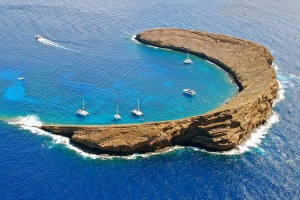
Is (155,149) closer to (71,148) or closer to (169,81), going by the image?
(71,148)

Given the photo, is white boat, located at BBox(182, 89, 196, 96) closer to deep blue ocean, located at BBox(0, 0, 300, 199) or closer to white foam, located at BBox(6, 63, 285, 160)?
deep blue ocean, located at BBox(0, 0, 300, 199)

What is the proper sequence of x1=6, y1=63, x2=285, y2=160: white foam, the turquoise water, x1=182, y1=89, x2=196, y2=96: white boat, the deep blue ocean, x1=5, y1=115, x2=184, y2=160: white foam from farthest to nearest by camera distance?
x1=182, y1=89, x2=196, y2=96: white boat, the turquoise water, x1=6, y1=63, x2=285, y2=160: white foam, x1=5, y1=115, x2=184, y2=160: white foam, the deep blue ocean

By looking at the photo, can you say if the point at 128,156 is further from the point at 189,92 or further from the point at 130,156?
the point at 189,92

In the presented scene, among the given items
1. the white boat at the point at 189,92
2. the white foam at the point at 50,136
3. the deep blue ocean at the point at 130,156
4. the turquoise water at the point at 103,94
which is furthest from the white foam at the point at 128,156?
the white boat at the point at 189,92

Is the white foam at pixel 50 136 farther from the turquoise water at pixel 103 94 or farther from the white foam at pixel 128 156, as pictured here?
the turquoise water at pixel 103 94

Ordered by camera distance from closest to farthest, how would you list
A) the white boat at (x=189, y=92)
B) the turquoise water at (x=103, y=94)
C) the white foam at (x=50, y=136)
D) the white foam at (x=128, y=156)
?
the white foam at (x=50, y=136)
the white foam at (x=128, y=156)
the turquoise water at (x=103, y=94)
the white boat at (x=189, y=92)

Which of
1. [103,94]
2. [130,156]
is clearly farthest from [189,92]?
[130,156]

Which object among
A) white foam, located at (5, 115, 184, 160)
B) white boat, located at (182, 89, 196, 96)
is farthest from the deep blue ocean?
white boat, located at (182, 89, 196, 96)

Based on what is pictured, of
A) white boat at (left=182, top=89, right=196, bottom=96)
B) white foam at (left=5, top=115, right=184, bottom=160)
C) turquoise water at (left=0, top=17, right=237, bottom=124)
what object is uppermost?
white boat at (left=182, top=89, right=196, bottom=96)

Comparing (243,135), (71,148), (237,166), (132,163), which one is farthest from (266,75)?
(71,148)

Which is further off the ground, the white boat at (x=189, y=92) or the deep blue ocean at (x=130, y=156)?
the white boat at (x=189, y=92)

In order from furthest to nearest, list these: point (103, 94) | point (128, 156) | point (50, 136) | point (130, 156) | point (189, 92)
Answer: point (189, 92) → point (103, 94) → point (50, 136) → point (130, 156) → point (128, 156)
